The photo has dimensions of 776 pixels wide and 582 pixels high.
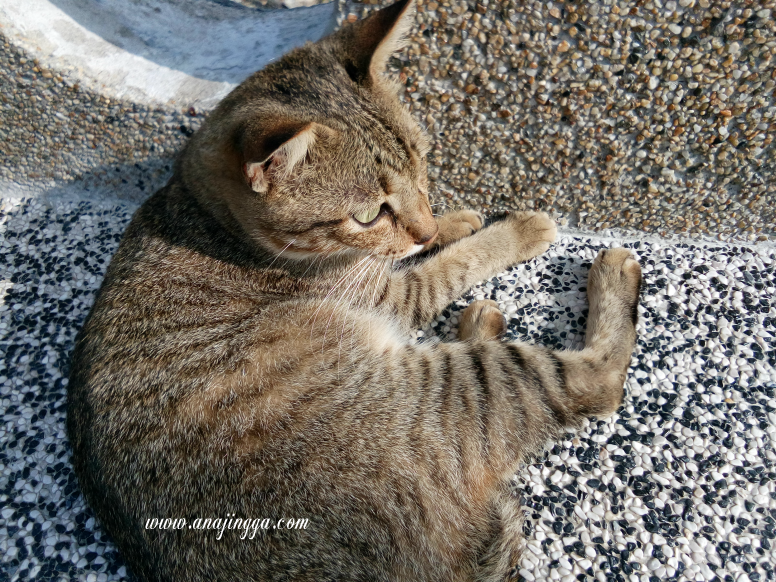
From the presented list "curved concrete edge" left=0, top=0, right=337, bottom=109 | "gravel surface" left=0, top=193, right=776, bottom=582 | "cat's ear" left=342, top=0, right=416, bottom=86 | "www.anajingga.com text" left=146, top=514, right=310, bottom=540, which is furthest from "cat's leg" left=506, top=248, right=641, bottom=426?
"curved concrete edge" left=0, top=0, right=337, bottom=109

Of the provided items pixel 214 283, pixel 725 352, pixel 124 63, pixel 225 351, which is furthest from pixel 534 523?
pixel 124 63

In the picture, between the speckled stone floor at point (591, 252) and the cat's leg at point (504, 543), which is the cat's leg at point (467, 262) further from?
the cat's leg at point (504, 543)

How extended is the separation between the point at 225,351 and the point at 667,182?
72.1 inches

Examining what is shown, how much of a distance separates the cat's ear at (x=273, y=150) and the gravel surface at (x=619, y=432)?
993 mm

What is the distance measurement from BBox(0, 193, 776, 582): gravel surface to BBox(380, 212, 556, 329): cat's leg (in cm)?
9

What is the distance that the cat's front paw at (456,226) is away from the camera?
2.34 metres

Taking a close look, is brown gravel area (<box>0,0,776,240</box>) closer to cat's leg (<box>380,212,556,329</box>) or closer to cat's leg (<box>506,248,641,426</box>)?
cat's leg (<box>380,212,556,329</box>)

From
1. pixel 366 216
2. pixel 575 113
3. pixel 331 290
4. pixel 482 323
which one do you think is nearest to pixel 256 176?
pixel 366 216

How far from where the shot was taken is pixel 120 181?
2.63 m

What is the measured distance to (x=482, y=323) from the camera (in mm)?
2080

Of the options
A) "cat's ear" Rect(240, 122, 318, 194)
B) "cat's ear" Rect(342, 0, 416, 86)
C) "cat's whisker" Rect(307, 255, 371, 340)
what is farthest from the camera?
"cat's whisker" Rect(307, 255, 371, 340)

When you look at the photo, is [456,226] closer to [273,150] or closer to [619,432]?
[619,432]

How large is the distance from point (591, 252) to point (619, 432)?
80 cm

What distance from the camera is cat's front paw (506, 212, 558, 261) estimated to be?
224 centimetres
